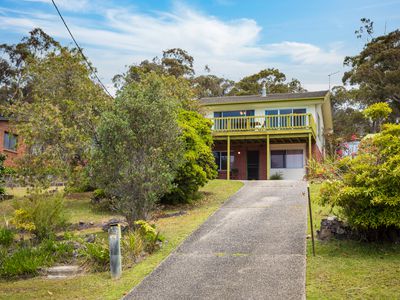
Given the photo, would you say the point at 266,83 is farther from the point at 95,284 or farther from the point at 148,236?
the point at 95,284

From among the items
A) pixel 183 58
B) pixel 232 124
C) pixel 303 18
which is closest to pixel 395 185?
pixel 303 18

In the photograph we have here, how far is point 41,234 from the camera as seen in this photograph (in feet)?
36.2

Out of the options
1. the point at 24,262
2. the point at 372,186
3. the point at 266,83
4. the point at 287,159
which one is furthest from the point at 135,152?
the point at 266,83

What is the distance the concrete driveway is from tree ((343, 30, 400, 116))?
31219 millimetres

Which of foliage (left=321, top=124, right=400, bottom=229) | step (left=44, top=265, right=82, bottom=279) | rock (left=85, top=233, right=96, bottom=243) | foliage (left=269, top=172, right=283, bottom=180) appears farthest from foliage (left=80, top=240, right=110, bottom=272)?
foliage (left=269, top=172, right=283, bottom=180)

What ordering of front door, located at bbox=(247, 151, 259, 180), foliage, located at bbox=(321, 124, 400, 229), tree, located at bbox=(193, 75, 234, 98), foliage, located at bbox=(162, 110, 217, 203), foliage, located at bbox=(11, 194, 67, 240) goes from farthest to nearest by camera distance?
tree, located at bbox=(193, 75, 234, 98) → front door, located at bbox=(247, 151, 259, 180) → foliage, located at bbox=(162, 110, 217, 203) → foliage, located at bbox=(11, 194, 67, 240) → foliage, located at bbox=(321, 124, 400, 229)

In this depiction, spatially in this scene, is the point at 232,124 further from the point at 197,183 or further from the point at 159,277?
the point at 159,277

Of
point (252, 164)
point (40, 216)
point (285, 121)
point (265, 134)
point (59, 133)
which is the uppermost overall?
point (285, 121)

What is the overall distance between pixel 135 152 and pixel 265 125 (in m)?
16.4

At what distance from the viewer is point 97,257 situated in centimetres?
918

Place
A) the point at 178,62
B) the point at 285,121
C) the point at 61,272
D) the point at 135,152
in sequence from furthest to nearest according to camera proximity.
Answer: 1. the point at 178,62
2. the point at 285,121
3. the point at 135,152
4. the point at 61,272

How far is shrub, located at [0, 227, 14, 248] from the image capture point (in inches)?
430

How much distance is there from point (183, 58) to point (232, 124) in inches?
983

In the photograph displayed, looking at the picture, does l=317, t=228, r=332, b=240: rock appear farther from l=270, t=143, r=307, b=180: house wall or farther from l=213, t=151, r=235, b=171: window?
l=213, t=151, r=235, b=171: window
